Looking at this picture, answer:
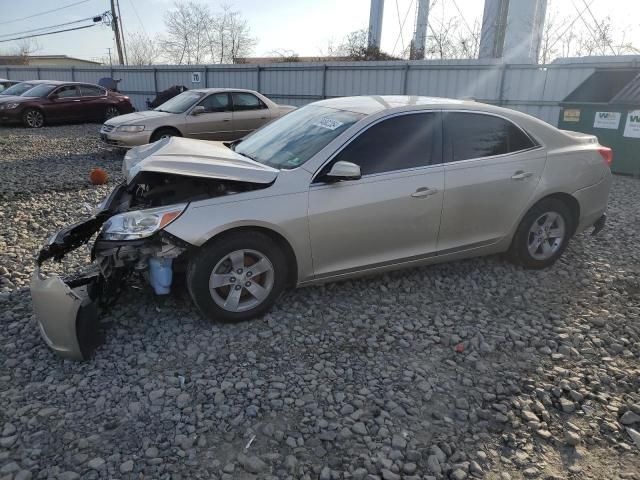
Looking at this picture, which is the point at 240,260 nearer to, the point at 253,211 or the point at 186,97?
the point at 253,211

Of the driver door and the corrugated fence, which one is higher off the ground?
the corrugated fence

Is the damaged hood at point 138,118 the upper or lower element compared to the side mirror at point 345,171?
lower

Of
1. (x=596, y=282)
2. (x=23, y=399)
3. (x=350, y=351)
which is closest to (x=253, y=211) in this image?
(x=350, y=351)

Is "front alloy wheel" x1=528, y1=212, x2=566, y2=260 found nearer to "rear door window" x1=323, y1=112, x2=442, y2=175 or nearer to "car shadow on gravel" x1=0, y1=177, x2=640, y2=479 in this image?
"car shadow on gravel" x1=0, y1=177, x2=640, y2=479

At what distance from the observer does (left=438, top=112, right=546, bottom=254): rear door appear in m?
4.20

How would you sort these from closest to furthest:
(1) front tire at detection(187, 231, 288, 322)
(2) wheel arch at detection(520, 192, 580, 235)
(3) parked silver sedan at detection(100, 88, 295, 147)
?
(1) front tire at detection(187, 231, 288, 322) < (2) wheel arch at detection(520, 192, 580, 235) < (3) parked silver sedan at detection(100, 88, 295, 147)

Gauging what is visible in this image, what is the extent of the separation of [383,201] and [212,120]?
8167 millimetres

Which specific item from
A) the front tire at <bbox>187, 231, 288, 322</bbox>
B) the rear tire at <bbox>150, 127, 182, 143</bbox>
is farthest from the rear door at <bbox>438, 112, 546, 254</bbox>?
the rear tire at <bbox>150, 127, 182, 143</bbox>

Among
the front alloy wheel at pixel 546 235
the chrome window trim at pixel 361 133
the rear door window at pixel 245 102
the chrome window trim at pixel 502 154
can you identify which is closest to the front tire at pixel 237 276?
the chrome window trim at pixel 361 133

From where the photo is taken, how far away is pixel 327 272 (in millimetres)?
3918

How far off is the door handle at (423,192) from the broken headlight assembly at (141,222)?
178 centimetres

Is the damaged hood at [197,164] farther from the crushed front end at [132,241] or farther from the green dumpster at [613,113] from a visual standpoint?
the green dumpster at [613,113]

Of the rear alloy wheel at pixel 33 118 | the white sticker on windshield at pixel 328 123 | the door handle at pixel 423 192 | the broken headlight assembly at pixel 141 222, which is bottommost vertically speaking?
the rear alloy wheel at pixel 33 118

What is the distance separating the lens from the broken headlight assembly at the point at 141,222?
133 inches
